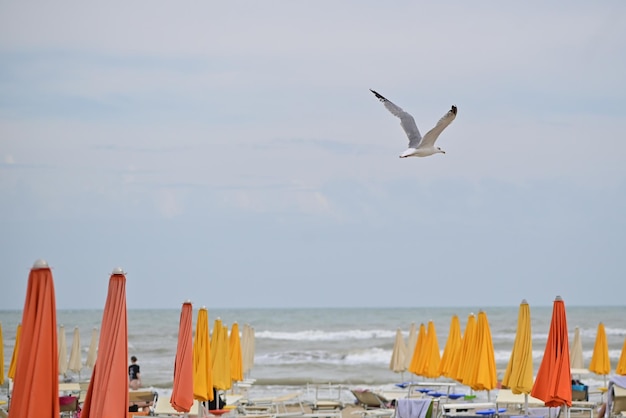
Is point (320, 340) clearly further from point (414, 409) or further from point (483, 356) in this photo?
point (414, 409)

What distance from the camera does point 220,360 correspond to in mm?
12492

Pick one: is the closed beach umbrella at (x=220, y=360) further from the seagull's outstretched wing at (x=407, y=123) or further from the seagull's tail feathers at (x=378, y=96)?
the seagull's tail feathers at (x=378, y=96)

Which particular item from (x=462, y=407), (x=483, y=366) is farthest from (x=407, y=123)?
(x=462, y=407)

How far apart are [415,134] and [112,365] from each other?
21.5ft

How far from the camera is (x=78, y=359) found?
60.2ft

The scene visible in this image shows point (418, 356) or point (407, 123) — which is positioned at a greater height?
point (407, 123)

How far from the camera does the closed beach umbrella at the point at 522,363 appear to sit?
37.5ft

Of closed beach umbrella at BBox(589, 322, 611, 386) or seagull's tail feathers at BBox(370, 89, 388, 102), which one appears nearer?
seagull's tail feathers at BBox(370, 89, 388, 102)

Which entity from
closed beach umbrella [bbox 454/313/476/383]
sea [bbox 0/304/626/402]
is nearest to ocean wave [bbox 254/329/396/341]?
sea [bbox 0/304/626/402]

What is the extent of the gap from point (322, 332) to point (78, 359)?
34780 millimetres

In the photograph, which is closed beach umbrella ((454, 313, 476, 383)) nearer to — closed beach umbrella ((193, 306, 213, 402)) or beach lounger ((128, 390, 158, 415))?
closed beach umbrella ((193, 306, 213, 402))

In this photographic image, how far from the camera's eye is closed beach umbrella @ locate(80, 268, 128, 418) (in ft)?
21.5

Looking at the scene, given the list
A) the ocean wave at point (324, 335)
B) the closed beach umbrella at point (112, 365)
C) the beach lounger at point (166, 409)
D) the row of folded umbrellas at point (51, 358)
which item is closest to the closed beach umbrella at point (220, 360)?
the beach lounger at point (166, 409)

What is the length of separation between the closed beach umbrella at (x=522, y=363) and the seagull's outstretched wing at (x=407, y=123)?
95.4 inches
